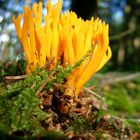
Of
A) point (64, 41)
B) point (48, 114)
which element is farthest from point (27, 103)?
point (64, 41)

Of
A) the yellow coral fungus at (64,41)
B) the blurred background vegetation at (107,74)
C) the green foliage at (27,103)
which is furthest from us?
the blurred background vegetation at (107,74)

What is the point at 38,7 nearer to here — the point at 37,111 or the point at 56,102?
the point at 56,102

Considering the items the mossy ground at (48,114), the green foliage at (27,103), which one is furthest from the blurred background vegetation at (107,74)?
the green foliage at (27,103)

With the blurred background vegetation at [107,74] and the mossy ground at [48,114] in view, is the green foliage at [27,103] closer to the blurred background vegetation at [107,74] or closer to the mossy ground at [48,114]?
the mossy ground at [48,114]

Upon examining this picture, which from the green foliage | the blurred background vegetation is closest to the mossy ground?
the green foliage

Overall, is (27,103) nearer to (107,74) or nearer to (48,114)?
(48,114)

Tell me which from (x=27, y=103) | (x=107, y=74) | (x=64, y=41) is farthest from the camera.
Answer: (x=107, y=74)

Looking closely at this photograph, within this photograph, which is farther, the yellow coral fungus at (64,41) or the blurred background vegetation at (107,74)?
the blurred background vegetation at (107,74)

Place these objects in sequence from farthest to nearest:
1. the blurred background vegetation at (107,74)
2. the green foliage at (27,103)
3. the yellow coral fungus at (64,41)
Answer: the blurred background vegetation at (107,74), the yellow coral fungus at (64,41), the green foliage at (27,103)
